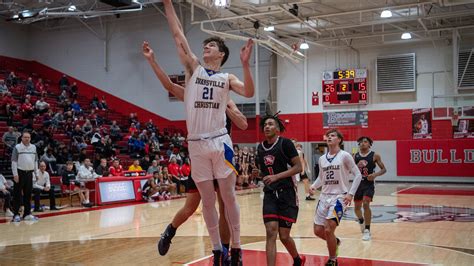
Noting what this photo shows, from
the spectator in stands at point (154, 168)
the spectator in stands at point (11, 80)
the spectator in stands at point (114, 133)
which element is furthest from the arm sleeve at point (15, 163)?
the spectator in stands at point (11, 80)

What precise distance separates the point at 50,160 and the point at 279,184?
1243cm

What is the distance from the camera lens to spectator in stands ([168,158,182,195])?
1890 centimetres

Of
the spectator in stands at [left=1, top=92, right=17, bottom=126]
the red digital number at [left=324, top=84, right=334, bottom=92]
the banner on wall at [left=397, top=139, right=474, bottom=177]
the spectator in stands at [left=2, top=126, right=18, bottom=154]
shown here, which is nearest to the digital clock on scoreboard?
the red digital number at [left=324, top=84, right=334, bottom=92]

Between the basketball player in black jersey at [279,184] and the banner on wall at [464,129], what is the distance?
1978 cm

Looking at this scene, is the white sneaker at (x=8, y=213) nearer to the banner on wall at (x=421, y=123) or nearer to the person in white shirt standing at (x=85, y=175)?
the person in white shirt standing at (x=85, y=175)

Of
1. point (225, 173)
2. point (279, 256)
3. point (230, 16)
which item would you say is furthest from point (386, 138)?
point (225, 173)

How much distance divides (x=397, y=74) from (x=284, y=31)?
229 inches

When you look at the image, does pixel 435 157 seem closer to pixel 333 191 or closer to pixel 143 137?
pixel 143 137

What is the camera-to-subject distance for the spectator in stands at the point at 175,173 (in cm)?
1890

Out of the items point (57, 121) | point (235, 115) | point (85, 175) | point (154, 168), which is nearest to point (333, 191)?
point (235, 115)

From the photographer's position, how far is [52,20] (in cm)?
3147

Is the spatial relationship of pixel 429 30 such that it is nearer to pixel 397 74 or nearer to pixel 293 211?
pixel 397 74

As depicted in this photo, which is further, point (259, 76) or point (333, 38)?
point (259, 76)

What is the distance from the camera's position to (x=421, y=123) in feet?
79.4
